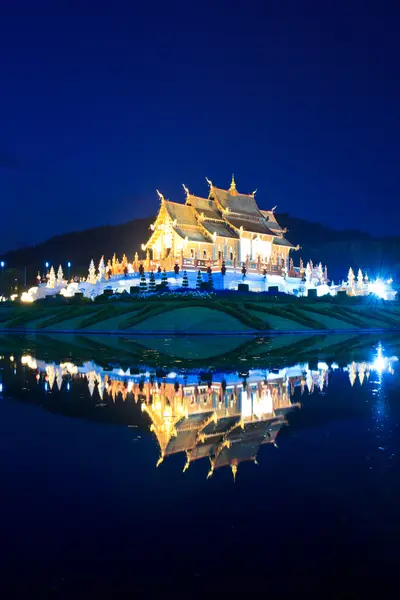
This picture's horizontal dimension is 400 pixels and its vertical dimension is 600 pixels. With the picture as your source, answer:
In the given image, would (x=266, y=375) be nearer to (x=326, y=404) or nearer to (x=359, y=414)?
(x=326, y=404)

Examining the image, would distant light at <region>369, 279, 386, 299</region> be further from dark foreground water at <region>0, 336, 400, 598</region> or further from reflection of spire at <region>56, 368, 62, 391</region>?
dark foreground water at <region>0, 336, 400, 598</region>

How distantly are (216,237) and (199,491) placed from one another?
56.7 meters

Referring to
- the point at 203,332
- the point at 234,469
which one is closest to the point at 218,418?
the point at 234,469

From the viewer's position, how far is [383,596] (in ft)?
13.3

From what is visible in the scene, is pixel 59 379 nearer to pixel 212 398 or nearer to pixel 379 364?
pixel 212 398

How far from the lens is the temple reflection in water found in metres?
8.26

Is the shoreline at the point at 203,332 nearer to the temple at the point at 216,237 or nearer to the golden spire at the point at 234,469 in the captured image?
the temple at the point at 216,237

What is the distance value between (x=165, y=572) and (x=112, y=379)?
11.6 metres

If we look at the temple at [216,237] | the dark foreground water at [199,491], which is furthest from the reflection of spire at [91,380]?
the temple at [216,237]

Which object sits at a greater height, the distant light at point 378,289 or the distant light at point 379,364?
the distant light at point 378,289

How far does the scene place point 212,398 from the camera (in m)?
12.3

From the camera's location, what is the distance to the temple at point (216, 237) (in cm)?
5984

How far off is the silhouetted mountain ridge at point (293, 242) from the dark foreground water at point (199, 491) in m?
139

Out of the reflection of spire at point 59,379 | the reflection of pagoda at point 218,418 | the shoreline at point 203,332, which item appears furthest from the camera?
the shoreline at point 203,332
